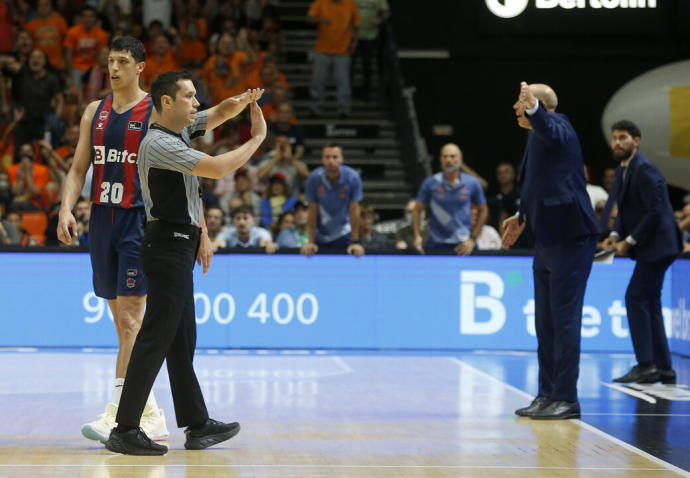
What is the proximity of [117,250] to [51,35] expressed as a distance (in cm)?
1143

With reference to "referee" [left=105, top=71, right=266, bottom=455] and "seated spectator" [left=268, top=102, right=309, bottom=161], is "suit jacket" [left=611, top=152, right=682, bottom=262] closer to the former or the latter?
"referee" [left=105, top=71, right=266, bottom=455]

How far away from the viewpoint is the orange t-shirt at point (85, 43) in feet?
54.1

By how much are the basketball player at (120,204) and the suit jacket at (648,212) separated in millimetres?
4696

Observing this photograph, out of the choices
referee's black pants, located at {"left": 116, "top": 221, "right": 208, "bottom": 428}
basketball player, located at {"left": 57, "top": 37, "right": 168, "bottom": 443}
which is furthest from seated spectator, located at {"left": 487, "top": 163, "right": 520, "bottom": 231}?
referee's black pants, located at {"left": 116, "top": 221, "right": 208, "bottom": 428}

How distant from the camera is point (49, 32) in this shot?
16.7 metres

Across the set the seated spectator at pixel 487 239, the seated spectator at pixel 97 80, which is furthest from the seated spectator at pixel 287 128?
the seated spectator at pixel 487 239

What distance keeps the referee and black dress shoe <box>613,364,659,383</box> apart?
4.50 m

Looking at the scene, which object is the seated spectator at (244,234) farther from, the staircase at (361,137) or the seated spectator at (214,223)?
the staircase at (361,137)

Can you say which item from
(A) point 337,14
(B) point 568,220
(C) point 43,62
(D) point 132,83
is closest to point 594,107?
(A) point 337,14

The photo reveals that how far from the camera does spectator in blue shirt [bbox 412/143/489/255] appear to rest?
11.6m

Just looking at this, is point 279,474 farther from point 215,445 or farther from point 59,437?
point 59,437

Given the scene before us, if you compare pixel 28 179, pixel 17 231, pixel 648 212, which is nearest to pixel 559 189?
pixel 648 212

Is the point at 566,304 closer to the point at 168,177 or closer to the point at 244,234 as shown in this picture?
the point at 168,177

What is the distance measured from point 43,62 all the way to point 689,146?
991 centimetres
